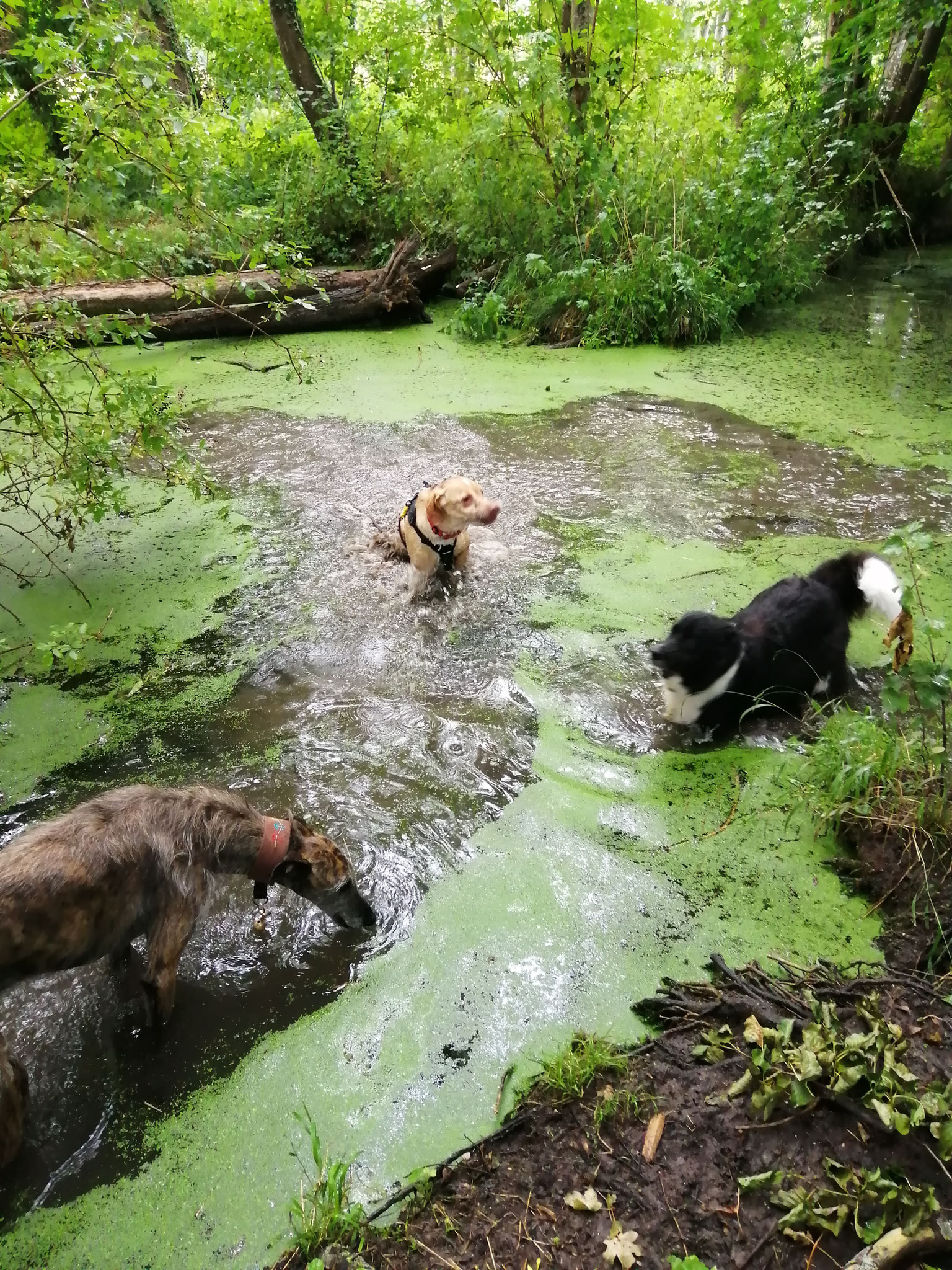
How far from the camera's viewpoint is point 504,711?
3.77 metres

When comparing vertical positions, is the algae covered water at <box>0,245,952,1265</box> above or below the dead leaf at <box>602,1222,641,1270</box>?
below

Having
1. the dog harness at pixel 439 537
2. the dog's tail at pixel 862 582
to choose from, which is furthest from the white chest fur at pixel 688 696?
the dog harness at pixel 439 537

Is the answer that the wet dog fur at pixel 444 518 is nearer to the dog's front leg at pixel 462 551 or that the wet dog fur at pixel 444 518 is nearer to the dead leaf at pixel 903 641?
the dog's front leg at pixel 462 551

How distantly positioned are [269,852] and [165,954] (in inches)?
17.5

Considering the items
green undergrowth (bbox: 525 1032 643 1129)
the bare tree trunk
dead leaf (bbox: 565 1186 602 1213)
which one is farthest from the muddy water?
the bare tree trunk

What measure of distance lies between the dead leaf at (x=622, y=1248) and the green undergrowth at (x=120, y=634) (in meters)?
2.93

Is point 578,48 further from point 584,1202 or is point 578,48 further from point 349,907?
point 584,1202

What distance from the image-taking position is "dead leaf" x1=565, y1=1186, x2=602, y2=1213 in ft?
6.00

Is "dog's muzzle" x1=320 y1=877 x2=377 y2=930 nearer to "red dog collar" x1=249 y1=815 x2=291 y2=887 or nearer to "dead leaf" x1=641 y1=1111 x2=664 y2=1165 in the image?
"red dog collar" x1=249 y1=815 x2=291 y2=887

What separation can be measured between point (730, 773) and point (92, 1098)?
2.69m

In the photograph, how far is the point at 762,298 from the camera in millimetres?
9273

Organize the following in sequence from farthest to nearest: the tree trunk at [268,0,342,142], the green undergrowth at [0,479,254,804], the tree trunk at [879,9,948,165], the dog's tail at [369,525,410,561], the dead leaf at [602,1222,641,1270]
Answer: the tree trunk at [268,0,342,142], the tree trunk at [879,9,948,165], the dog's tail at [369,525,410,561], the green undergrowth at [0,479,254,804], the dead leaf at [602,1222,641,1270]

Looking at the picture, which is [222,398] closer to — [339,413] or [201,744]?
[339,413]

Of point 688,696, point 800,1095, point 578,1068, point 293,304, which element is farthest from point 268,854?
point 293,304
